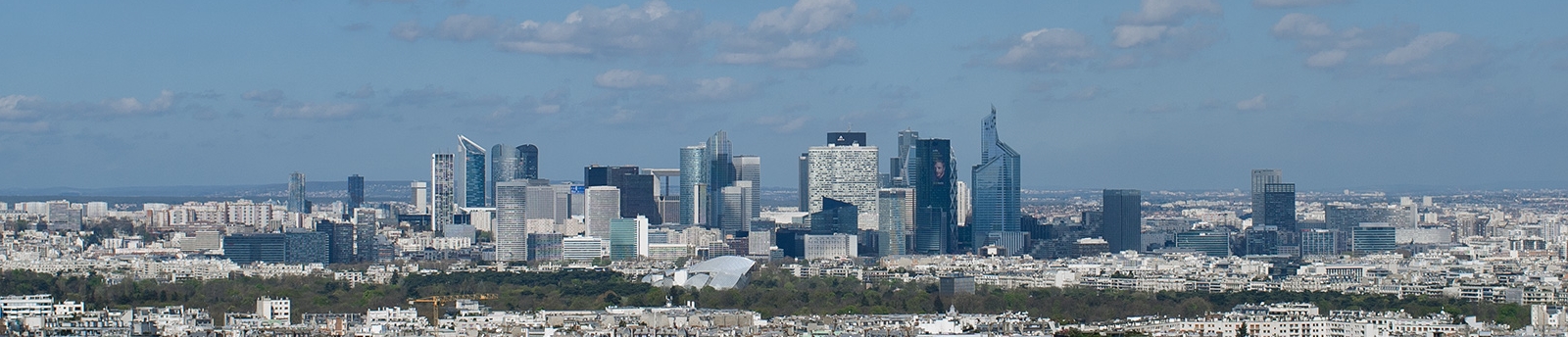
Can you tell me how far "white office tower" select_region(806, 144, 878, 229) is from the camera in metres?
117

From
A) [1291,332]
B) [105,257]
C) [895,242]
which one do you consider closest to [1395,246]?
[895,242]

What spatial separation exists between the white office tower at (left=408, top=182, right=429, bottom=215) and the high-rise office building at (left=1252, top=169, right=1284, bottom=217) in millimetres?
40556

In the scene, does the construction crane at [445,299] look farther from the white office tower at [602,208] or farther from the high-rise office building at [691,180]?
the high-rise office building at [691,180]

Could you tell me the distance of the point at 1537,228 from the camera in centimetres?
10388

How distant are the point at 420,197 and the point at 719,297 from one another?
8187 cm

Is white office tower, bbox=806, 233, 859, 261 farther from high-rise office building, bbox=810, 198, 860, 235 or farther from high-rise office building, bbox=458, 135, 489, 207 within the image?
high-rise office building, bbox=458, 135, 489, 207

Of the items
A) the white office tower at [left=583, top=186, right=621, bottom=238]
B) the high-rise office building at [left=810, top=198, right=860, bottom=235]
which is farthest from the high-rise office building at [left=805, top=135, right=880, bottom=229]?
the white office tower at [left=583, top=186, right=621, bottom=238]

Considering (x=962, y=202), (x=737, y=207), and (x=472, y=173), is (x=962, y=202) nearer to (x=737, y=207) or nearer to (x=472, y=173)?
(x=737, y=207)

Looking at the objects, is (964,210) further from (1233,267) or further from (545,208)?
(1233,267)

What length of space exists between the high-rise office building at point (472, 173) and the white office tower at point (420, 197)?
2186 millimetres

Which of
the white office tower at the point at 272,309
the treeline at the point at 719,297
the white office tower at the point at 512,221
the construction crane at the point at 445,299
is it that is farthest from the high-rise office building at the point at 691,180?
the white office tower at the point at 272,309

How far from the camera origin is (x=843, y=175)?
4688 inches

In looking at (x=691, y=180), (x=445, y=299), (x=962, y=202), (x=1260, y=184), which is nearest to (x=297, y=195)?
(x=691, y=180)

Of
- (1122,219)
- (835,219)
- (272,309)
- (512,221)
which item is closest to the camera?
(272,309)
